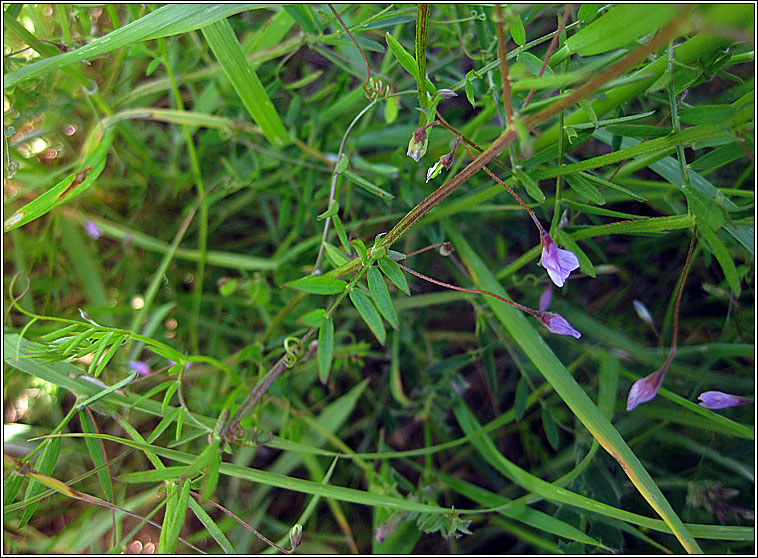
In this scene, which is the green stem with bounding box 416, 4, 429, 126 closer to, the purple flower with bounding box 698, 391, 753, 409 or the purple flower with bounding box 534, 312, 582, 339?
the purple flower with bounding box 534, 312, 582, 339

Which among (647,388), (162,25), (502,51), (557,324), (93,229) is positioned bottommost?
(647,388)

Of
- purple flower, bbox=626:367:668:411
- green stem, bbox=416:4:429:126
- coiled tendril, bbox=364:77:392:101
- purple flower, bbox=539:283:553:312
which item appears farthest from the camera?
purple flower, bbox=539:283:553:312

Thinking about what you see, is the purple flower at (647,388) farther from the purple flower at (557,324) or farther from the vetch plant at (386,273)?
the purple flower at (557,324)

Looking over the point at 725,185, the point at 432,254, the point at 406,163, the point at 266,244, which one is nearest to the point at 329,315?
the point at 406,163

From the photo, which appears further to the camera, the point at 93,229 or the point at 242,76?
the point at 93,229

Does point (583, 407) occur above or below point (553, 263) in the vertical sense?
below

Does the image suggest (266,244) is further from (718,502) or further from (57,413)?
(718,502)

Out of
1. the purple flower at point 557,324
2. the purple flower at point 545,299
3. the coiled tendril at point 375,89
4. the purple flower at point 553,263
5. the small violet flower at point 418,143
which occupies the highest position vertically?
the coiled tendril at point 375,89

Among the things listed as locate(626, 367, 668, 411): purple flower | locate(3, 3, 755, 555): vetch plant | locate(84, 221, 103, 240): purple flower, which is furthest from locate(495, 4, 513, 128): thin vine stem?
locate(84, 221, 103, 240): purple flower

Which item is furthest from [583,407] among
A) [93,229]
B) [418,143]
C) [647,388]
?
[93,229]

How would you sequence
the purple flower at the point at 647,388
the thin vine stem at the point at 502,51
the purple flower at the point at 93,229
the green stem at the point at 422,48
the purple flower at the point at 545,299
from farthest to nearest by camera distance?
the purple flower at the point at 93,229 → the purple flower at the point at 545,299 → the purple flower at the point at 647,388 → the green stem at the point at 422,48 → the thin vine stem at the point at 502,51

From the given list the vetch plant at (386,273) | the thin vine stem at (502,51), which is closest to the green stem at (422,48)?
the vetch plant at (386,273)

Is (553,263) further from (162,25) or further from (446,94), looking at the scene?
(162,25)
